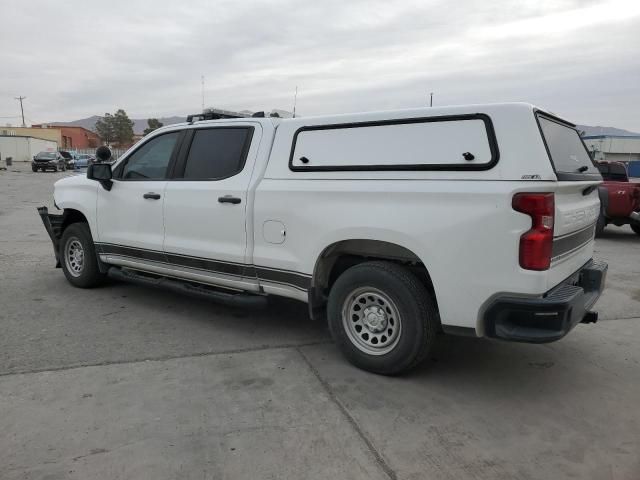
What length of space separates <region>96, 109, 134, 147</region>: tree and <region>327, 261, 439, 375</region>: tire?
8045cm

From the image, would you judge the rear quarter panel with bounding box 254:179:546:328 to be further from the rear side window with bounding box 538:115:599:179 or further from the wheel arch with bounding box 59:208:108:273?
the wheel arch with bounding box 59:208:108:273

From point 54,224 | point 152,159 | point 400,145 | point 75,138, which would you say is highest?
point 75,138

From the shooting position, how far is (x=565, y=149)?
374 cm

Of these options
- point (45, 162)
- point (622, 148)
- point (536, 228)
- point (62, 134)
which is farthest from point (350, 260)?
point (62, 134)

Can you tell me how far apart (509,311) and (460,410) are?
2.43 feet

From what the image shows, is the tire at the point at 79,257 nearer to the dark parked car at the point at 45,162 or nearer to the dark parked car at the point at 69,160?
the dark parked car at the point at 45,162

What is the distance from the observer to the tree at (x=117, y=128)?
77438 millimetres

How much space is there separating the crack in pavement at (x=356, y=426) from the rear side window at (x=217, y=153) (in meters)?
1.78

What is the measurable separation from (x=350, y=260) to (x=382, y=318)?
0.61 meters

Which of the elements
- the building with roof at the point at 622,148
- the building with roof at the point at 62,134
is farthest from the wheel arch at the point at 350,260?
the building with roof at the point at 62,134

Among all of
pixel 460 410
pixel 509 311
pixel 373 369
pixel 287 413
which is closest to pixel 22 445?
pixel 287 413

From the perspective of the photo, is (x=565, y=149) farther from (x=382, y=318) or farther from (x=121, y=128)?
(x=121, y=128)

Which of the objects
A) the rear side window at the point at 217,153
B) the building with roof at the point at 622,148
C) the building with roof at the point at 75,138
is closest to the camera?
the rear side window at the point at 217,153

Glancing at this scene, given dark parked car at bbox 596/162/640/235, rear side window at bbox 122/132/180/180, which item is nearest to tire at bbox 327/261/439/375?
rear side window at bbox 122/132/180/180
